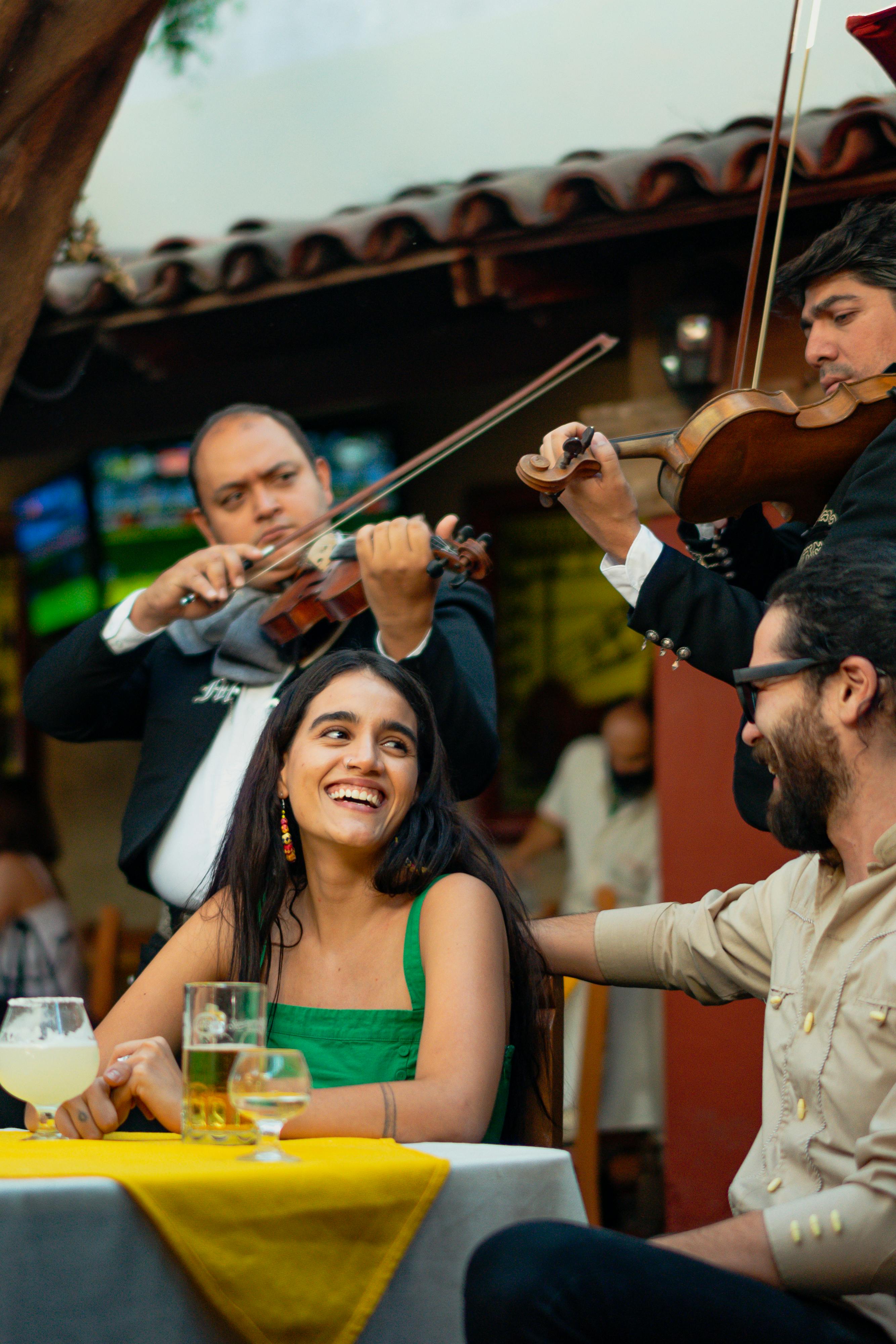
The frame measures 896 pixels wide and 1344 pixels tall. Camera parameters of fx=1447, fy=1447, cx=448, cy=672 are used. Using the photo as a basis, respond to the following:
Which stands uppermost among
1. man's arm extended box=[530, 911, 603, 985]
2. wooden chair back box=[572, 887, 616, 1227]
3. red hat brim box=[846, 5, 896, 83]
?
red hat brim box=[846, 5, 896, 83]

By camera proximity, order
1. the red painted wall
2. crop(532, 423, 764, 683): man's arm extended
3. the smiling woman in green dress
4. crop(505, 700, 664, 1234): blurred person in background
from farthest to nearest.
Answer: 1. crop(505, 700, 664, 1234): blurred person in background
2. the red painted wall
3. crop(532, 423, 764, 683): man's arm extended
4. the smiling woman in green dress

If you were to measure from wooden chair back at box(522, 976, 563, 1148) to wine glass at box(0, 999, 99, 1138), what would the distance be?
67cm

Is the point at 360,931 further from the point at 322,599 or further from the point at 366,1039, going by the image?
the point at 322,599

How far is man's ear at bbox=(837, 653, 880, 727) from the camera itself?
161cm

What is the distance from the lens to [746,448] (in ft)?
6.76

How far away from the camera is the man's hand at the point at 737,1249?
1.38 meters

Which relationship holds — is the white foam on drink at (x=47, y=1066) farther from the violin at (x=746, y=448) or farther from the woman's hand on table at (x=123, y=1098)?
the violin at (x=746, y=448)

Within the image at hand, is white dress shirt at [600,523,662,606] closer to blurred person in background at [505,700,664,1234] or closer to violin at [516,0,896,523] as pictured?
violin at [516,0,896,523]

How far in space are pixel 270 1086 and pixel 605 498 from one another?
3.40 feet

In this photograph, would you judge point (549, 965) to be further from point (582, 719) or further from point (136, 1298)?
point (582, 719)

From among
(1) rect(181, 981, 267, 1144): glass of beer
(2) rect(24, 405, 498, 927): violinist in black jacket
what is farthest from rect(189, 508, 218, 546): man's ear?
(1) rect(181, 981, 267, 1144): glass of beer

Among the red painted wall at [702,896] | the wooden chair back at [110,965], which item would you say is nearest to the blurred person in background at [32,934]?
the wooden chair back at [110,965]

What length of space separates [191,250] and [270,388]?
686 millimetres

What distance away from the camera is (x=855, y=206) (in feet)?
7.37
